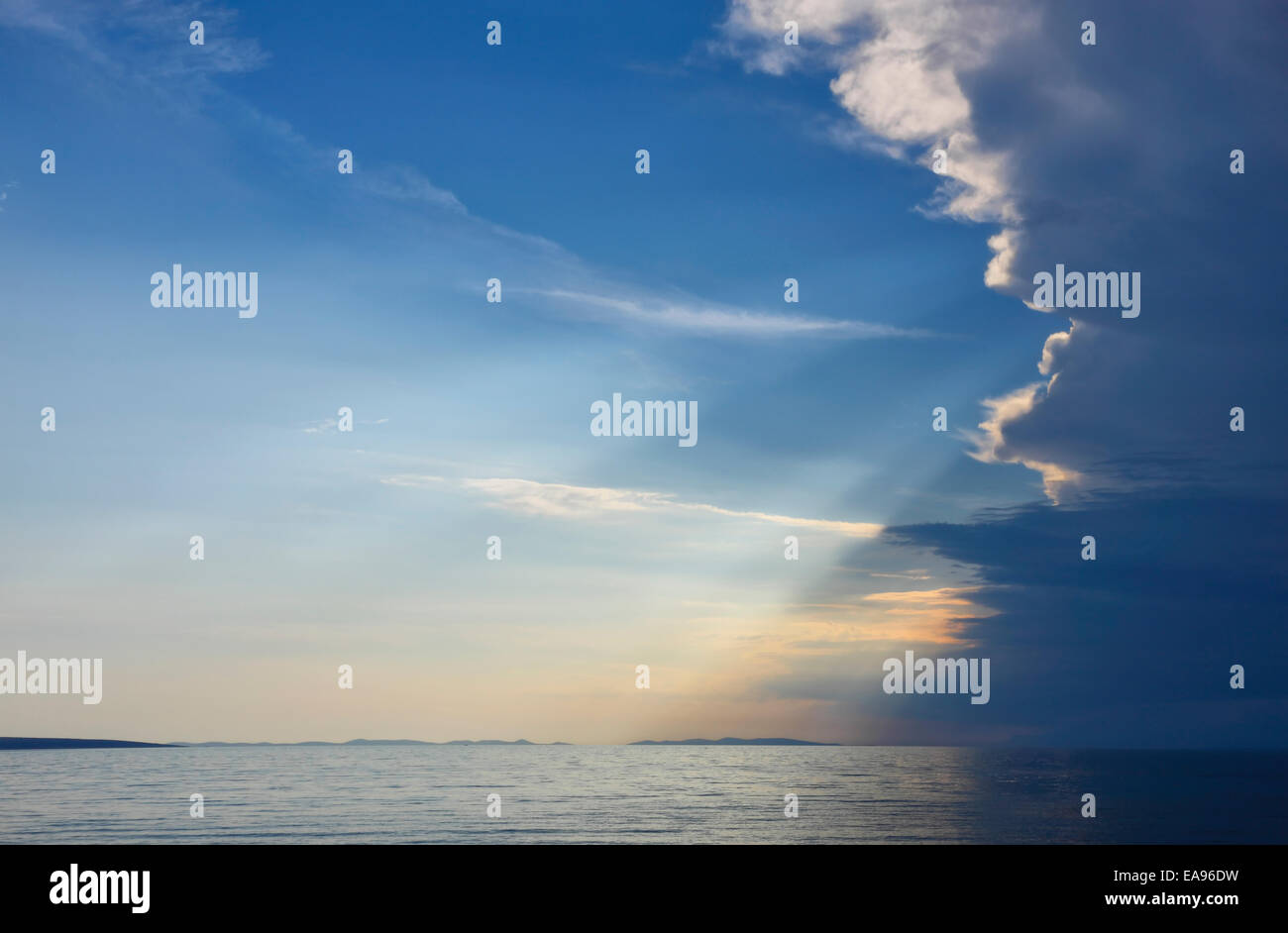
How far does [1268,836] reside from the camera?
5097 cm

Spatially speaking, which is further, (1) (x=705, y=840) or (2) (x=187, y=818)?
(2) (x=187, y=818)
